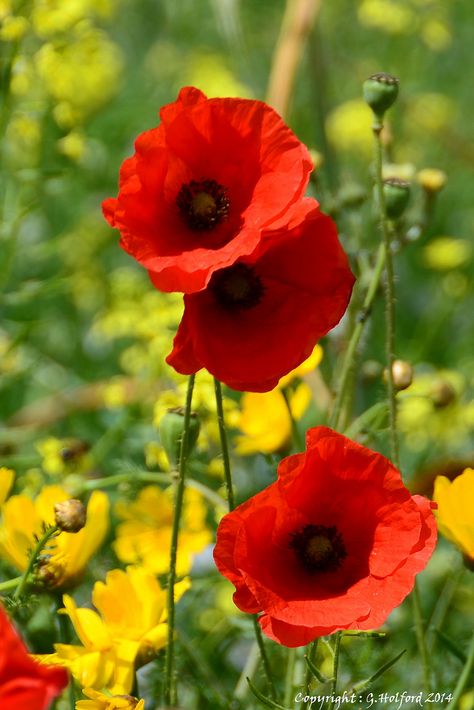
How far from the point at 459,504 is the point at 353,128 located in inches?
44.1

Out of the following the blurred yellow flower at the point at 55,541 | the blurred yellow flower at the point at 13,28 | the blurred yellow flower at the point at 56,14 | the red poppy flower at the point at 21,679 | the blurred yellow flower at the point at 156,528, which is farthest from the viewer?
the blurred yellow flower at the point at 56,14

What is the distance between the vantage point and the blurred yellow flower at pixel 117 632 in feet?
1.60

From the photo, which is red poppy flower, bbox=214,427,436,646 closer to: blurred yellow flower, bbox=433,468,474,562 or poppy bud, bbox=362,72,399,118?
blurred yellow flower, bbox=433,468,474,562

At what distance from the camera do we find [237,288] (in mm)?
512

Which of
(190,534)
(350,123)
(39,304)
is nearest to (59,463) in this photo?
(190,534)

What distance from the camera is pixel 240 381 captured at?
1.49 ft

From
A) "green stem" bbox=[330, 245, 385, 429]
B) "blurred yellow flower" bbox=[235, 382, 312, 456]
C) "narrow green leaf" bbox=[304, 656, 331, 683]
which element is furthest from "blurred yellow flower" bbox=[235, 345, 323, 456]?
"narrow green leaf" bbox=[304, 656, 331, 683]

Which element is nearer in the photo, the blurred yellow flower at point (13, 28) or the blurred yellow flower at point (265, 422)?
the blurred yellow flower at point (265, 422)

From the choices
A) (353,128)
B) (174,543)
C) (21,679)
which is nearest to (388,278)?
→ (174,543)

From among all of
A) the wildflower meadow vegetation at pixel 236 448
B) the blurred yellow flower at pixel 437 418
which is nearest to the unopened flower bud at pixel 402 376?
the wildflower meadow vegetation at pixel 236 448

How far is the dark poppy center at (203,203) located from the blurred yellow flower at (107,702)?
0.20 meters

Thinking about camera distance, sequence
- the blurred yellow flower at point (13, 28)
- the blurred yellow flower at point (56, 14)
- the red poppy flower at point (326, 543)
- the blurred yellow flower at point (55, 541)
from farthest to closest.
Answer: the blurred yellow flower at point (56, 14)
the blurred yellow flower at point (13, 28)
the blurred yellow flower at point (55, 541)
the red poppy flower at point (326, 543)

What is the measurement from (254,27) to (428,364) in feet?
3.11

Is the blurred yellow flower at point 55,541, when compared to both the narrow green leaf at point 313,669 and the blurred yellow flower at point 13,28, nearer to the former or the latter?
the narrow green leaf at point 313,669
